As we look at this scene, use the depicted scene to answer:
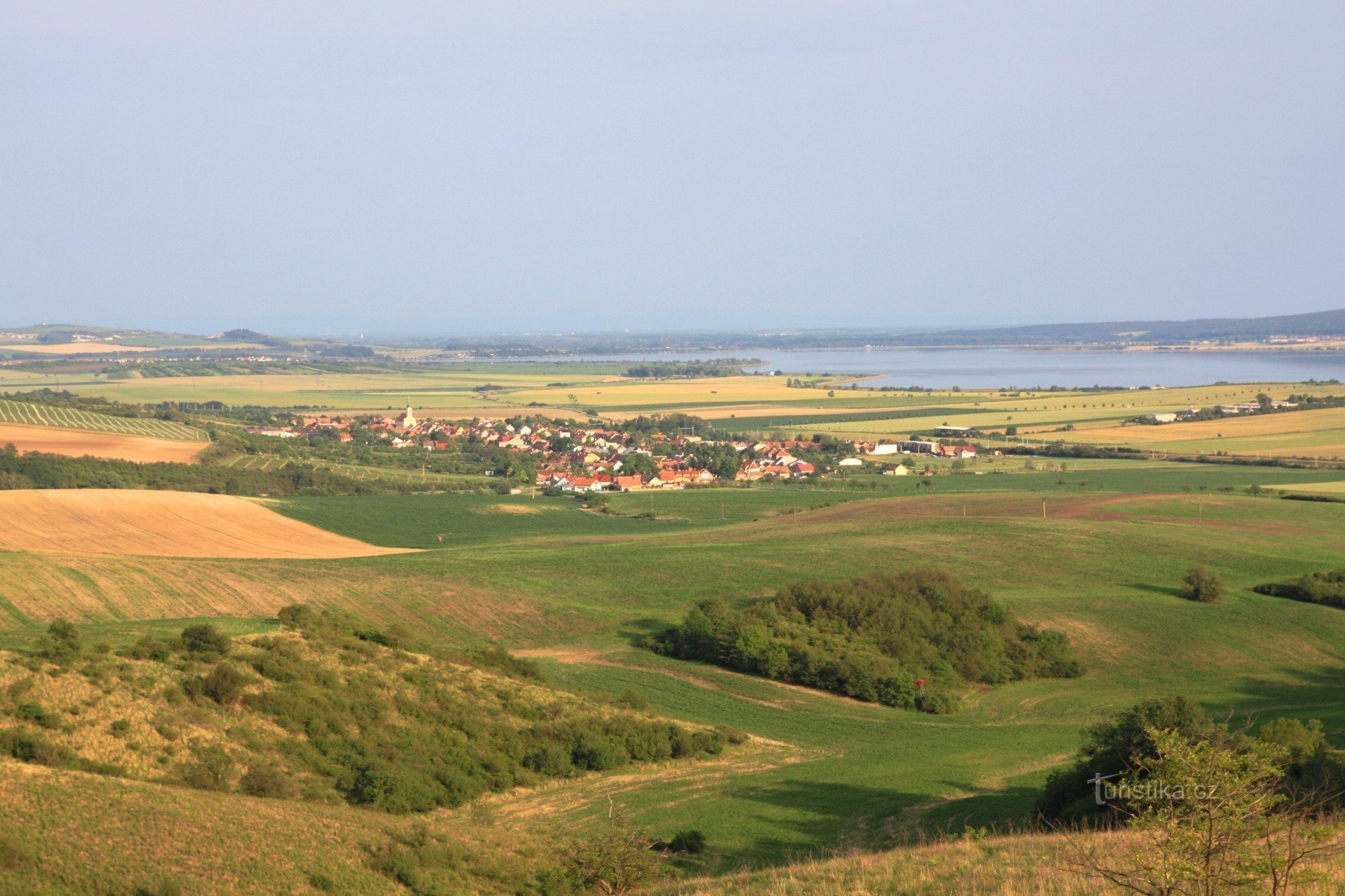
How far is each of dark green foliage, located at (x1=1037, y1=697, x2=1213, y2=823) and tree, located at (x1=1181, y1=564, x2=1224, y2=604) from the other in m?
21.5

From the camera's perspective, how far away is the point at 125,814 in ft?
55.3

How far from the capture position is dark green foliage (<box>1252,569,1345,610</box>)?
4294 centimetres

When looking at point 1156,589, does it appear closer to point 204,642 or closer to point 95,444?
point 204,642

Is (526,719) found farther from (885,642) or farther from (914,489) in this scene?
(914,489)

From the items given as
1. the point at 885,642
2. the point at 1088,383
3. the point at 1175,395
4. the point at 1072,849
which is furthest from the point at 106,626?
the point at 1088,383

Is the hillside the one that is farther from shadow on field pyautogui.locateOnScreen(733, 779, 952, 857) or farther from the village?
the village

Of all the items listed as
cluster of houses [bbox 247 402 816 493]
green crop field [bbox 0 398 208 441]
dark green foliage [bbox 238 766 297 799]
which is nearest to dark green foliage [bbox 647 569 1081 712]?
dark green foliage [bbox 238 766 297 799]

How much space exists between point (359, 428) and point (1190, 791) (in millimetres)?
115398

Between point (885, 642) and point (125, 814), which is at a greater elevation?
point (125, 814)

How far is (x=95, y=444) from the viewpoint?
270ft

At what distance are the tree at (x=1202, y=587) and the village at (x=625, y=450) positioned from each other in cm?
Answer: 4244

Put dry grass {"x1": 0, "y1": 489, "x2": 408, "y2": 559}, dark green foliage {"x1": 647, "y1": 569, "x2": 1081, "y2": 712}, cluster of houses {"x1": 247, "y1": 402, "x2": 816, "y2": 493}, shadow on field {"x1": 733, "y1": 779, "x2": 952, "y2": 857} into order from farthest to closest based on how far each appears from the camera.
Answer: cluster of houses {"x1": 247, "y1": 402, "x2": 816, "y2": 493} → dry grass {"x1": 0, "y1": 489, "x2": 408, "y2": 559} → dark green foliage {"x1": 647, "y1": 569, "x2": 1081, "y2": 712} → shadow on field {"x1": 733, "y1": 779, "x2": 952, "y2": 857}

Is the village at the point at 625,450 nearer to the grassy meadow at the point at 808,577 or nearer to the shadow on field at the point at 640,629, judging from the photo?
the grassy meadow at the point at 808,577

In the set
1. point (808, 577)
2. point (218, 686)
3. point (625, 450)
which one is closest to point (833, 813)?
point (218, 686)
